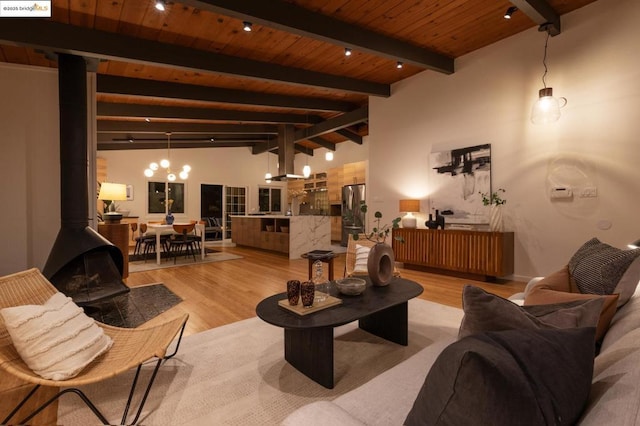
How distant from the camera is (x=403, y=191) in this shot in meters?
5.81

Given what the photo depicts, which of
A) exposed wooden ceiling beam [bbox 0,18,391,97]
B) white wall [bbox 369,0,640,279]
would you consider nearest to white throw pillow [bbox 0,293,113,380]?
exposed wooden ceiling beam [bbox 0,18,391,97]

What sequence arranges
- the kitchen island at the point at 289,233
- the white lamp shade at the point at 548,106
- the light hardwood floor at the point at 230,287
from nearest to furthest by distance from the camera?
the light hardwood floor at the point at 230,287 < the white lamp shade at the point at 548,106 < the kitchen island at the point at 289,233

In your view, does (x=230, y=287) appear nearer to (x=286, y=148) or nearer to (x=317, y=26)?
(x=317, y=26)

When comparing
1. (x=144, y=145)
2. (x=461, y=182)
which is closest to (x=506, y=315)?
(x=461, y=182)

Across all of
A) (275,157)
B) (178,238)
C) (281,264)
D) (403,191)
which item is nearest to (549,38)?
(403,191)

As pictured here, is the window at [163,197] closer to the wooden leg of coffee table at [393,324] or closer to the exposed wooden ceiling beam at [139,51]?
the exposed wooden ceiling beam at [139,51]

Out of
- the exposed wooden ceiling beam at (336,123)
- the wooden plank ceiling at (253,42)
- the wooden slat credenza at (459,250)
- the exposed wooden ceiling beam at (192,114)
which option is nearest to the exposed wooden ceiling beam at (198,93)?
the wooden plank ceiling at (253,42)

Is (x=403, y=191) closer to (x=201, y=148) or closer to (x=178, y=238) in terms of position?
(x=178, y=238)

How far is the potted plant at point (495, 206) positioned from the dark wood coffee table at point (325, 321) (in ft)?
8.77

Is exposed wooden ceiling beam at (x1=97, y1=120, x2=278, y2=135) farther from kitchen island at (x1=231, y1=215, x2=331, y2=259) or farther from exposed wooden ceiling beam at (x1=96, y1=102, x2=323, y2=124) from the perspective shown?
kitchen island at (x1=231, y1=215, x2=331, y2=259)

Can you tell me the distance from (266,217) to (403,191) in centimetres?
351

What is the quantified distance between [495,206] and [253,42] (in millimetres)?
4052

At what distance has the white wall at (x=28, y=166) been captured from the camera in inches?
152

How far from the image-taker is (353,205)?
8.21 metres
